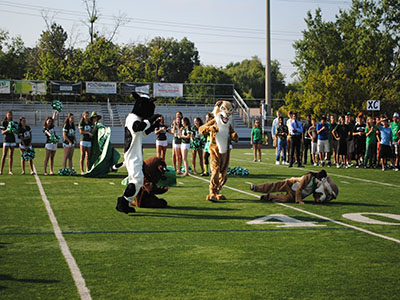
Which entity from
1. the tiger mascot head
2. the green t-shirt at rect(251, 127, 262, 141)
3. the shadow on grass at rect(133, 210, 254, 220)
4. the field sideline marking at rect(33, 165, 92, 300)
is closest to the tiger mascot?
the tiger mascot head

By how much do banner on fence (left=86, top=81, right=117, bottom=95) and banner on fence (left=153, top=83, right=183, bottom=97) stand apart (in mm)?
4284

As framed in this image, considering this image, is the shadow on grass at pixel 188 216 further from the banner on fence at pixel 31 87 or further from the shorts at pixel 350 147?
the banner on fence at pixel 31 87

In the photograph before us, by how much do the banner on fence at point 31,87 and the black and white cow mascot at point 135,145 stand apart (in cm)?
4389

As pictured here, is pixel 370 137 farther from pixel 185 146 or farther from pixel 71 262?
pixel 71 262

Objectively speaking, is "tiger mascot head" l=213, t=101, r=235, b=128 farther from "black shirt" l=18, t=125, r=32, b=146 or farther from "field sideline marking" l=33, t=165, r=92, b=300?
"black shirt" l=18, t=125, r=32, b=146

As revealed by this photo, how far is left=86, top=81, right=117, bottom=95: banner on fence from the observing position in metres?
52.5

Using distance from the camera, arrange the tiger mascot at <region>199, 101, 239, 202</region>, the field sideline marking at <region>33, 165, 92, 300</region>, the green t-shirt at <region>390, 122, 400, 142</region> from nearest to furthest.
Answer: the field sideline marking at <region>33, 165, 92, 300</region>
the tiger mascot at <region>199, 101, 239, 202</region>
the green t-shirt at <region>390, 122, 400, 142</region>

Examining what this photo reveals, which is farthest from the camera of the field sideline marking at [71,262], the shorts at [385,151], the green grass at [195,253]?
the shorts at [385,151]

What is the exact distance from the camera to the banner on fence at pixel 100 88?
52.5m

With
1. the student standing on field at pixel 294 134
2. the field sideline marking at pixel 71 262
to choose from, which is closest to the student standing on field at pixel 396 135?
A: the student standing on field at pixel 294 134

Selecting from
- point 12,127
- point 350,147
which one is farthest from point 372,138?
point 12,127

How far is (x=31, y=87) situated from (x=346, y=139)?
125 ft

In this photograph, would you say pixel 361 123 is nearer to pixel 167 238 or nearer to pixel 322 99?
pixel 167 238

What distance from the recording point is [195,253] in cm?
654
